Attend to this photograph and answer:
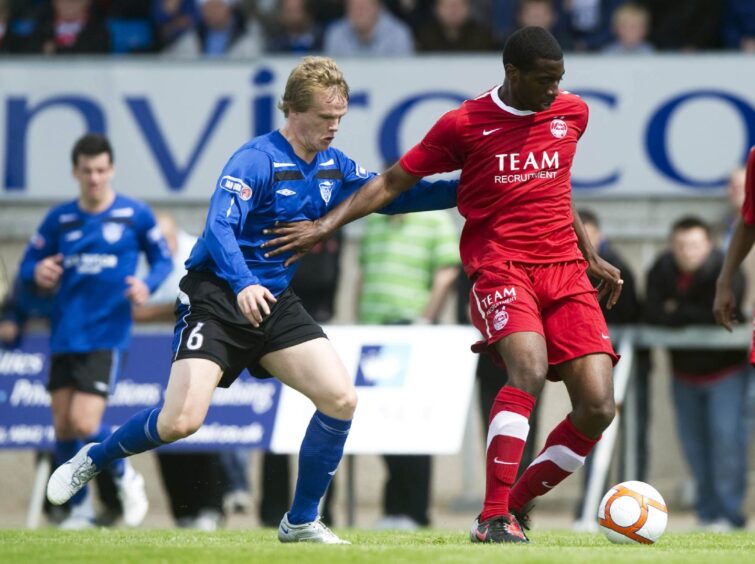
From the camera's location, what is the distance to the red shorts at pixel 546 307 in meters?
7.90

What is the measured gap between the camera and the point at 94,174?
1116 cm

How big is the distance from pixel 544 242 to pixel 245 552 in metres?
2.20

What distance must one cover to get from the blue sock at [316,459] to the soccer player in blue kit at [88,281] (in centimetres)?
338

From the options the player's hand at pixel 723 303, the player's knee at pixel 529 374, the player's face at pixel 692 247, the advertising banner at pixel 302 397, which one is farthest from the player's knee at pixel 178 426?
the player's face at pixel 692 247

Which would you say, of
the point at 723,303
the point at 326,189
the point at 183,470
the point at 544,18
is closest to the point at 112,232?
the point at 183,470

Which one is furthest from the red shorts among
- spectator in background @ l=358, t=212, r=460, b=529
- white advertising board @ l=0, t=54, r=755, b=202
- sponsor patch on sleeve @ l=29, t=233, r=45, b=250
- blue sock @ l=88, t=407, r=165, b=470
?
white advertising board @ l=0, t=54, r=755, b=202

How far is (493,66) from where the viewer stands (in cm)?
1393

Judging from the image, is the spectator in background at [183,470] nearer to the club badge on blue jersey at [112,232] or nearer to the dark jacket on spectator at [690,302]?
the club badge on blue jersey at [112,232]

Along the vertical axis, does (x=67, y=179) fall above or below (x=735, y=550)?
above

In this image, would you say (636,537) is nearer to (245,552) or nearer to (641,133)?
(245,552)

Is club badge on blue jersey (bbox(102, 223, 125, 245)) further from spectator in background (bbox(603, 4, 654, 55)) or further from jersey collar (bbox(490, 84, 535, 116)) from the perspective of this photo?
spectator in background (bbox(603, 4, 654, 55))

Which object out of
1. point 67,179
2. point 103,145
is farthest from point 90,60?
point 103,145

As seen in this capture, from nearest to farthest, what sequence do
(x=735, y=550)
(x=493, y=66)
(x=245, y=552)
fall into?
(x=245, y=552) → (x=735, y=550) → (x=493, y=66)

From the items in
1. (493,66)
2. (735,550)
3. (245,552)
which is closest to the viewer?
(245,552)
